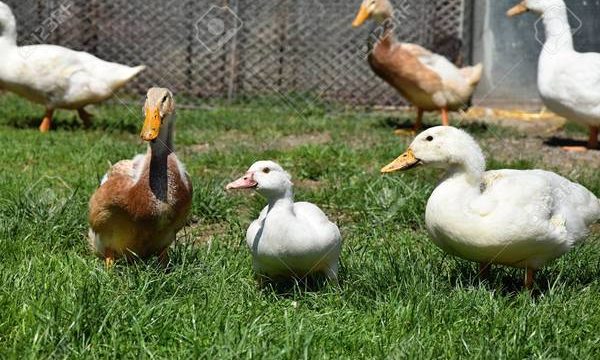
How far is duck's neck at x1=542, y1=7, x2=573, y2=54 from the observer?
744 centimetres

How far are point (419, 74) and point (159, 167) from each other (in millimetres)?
Answer: 4907

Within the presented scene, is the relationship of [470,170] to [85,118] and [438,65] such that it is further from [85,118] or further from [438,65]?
[85,118]

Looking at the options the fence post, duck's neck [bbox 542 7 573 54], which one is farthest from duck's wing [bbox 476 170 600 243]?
the fence post

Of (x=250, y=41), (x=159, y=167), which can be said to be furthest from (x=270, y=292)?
(x=250, y=41)

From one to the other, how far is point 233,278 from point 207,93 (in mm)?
6799

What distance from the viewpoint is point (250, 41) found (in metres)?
10.2

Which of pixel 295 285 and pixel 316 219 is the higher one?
pixel 316 219

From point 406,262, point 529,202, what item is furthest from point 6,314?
point 529,202

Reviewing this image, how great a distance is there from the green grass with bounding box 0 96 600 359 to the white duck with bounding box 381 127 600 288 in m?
0.15

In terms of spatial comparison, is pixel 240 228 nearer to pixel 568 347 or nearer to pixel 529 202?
pixel 529 202

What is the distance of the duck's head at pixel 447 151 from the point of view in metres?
3.59

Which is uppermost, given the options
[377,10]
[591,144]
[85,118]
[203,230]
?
[377,10]

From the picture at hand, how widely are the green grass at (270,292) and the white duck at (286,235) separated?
4.0 inches

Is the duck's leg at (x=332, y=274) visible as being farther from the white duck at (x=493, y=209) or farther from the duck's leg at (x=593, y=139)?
the duck's leg at (x=593, y=139)
